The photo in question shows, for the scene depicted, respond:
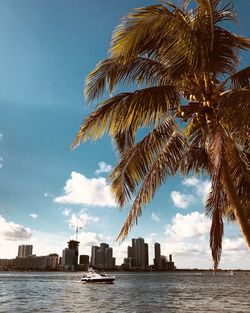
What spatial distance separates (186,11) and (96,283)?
94538 millimetres

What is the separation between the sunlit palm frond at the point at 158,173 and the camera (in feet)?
23.6

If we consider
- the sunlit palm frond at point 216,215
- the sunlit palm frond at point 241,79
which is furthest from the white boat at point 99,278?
the sunlit palm frond at point 216,215

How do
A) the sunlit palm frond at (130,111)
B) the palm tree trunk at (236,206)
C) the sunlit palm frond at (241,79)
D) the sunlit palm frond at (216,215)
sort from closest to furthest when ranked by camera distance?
the sunlit palm frond at (216,215) < the palm tree trunk at (236,206) < the sunlit palm frond at (130,111) < the sunlit palm frond at (241,79)

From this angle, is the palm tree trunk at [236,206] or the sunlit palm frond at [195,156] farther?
the sunlit palm frond at [195,156]

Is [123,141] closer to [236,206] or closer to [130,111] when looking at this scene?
[130,111]

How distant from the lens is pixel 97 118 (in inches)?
273

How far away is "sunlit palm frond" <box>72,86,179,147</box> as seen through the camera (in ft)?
21.5

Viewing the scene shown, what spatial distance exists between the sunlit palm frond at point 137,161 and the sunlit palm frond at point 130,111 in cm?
77

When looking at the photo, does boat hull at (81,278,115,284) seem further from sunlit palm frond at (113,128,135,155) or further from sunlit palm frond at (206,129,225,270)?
sunlit palm frond at (206,129,225,270)

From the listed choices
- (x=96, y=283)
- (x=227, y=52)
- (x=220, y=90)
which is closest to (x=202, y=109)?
(x=220, y=90)

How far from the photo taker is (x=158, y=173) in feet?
24.9

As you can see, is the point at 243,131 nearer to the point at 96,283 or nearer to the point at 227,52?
the point at 227,52

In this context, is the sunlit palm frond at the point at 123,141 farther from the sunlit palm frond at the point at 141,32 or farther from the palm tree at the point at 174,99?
the sunlit palm frond at the point at 141,32

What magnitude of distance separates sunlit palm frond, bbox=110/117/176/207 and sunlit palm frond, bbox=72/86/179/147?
2.51ft
